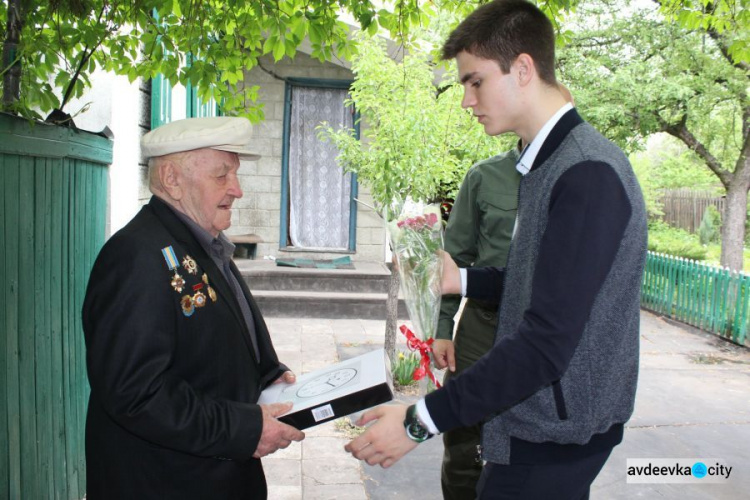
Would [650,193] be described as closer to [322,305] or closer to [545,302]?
[322,305]

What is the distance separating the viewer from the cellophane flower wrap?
2.92 metres

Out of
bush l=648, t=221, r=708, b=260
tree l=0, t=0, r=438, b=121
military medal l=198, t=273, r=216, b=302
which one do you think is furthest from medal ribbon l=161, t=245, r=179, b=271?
bush l=648, t=221, r=708, b=260

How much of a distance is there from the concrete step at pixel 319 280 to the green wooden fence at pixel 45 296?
6676 millimetres

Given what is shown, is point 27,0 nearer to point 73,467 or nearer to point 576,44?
point 73,467

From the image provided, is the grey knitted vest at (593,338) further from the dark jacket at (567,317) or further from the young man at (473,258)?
the young man at (473,258)

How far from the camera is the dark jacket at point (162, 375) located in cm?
200

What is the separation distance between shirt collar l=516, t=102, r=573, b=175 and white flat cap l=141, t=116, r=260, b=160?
3.11ft

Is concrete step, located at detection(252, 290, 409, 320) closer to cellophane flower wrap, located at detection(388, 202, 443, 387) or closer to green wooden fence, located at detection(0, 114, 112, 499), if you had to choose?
green wooden fence, located at detection(0, 114, 112, 499)

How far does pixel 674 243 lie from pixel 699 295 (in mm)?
9259

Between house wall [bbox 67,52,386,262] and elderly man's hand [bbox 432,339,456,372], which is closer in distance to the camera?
elderly man's hand [bbox 432,339,456,372]

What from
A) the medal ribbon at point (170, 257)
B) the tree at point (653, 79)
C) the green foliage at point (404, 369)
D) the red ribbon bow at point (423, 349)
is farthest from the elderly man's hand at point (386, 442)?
the tree at point (653, 79)

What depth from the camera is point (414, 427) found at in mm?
1973

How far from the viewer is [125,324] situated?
2.00 m

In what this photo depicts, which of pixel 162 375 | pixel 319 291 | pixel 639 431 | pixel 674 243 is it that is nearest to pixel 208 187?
pixel 162 375
